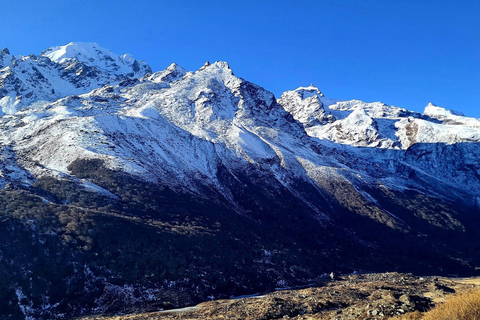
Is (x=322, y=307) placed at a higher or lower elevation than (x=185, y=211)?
lower

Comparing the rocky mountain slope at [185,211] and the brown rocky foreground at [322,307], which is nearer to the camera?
the brown rocky foreground at [322,307]

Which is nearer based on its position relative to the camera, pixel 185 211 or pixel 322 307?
pixel 322 307

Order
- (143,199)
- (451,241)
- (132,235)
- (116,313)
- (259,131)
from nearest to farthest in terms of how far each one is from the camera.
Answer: (116,313)
(132,235)
(143,199)
(451,241)
(259,131)

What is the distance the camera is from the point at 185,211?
3664 inches

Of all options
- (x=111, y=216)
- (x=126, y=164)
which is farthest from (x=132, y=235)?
(x=126, y=164)

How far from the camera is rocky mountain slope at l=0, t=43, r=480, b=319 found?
57688 mm

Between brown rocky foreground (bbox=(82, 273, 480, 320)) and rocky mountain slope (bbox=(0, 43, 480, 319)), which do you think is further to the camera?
rocky mountain slope (bbox=(0, 43, 480, 319))

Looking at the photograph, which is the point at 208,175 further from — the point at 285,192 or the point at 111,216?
the point at 111,216

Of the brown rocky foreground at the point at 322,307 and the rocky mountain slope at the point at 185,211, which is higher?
the rocky mountain slope at the point at 185,211

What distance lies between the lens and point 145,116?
526ft

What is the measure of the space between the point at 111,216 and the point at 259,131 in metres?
118

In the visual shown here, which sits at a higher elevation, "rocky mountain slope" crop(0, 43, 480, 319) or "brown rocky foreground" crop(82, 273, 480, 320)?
"rocky mountain slope" crop(0, 43, 480, 319)

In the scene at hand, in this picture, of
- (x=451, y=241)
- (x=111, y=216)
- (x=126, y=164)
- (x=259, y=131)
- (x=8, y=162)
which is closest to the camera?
(x=111, y=216)

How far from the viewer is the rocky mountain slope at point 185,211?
5769cm
